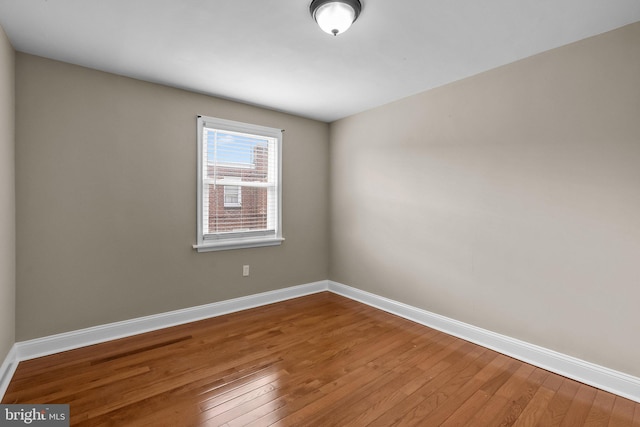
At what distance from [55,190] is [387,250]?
322 cm

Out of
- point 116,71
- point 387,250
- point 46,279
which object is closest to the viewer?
point 46,279

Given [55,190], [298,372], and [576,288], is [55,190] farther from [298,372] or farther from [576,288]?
[576,288]

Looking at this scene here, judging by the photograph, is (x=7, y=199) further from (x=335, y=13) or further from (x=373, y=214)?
(x=373, y=214)

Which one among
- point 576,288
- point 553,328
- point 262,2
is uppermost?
point 262,2

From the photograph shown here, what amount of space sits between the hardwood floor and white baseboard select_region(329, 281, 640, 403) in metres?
0.07

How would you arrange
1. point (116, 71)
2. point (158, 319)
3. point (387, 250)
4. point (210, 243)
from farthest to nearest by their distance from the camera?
point (387, 250) → point (210, 243) → point (158, 319) → point (116, 71)

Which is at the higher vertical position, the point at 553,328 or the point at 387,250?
the point at 387,250

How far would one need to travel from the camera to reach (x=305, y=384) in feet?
6.80

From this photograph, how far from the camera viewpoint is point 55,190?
2461 mm

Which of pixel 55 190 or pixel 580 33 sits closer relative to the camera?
pixel 580 33

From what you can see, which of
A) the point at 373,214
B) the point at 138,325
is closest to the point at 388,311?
the point at 373,214

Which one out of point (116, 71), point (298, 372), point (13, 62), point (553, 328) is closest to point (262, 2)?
point (116, 71)

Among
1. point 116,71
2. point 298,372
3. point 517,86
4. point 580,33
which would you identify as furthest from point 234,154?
→ point 580,33

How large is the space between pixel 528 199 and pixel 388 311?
1.86 m
